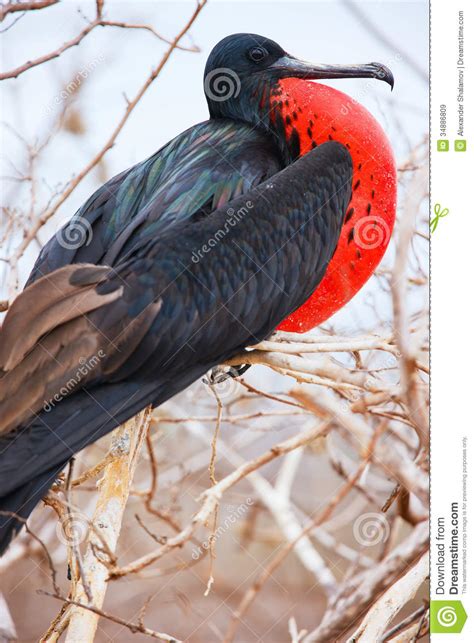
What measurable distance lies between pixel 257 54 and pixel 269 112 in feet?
0.44

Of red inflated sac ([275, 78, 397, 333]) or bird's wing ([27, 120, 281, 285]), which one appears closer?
bird's wing ([27, 120, 281, 285])

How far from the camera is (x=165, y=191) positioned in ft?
5.60

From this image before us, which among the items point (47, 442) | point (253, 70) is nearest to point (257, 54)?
point (253, 70)

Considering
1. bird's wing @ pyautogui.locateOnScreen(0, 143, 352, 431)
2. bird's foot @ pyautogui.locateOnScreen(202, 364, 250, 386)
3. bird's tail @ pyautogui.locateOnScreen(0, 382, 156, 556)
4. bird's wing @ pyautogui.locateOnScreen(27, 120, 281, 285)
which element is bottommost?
bird's foot @ pyautogui.locateOnScreen(202, 364, 250, 386)

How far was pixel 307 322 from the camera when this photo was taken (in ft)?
6.15

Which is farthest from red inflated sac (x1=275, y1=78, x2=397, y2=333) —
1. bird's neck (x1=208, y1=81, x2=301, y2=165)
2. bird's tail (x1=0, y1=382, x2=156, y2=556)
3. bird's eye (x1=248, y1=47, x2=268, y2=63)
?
bird's tail (x1=0, y1=382, x2=156, y2=556)

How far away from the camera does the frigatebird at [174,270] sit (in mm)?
1390

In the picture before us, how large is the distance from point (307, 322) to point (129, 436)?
525 millimetres

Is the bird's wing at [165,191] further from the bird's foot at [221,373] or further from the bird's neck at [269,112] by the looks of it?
the bird's foot at [221,373]

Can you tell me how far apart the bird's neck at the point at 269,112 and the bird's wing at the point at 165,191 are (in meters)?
0.02

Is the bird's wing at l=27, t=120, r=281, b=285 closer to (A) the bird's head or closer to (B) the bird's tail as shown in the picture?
(A) the bird's head

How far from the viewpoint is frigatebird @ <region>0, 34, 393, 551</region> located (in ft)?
4.56

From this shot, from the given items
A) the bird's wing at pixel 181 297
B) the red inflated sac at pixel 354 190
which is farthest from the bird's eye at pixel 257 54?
the bird's wing at pixel 181 297
